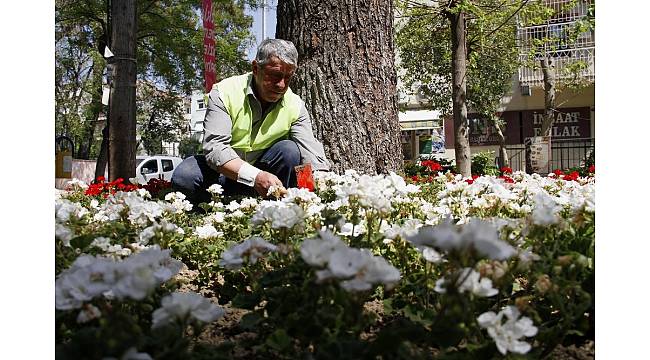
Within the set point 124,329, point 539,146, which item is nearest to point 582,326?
point 124,329

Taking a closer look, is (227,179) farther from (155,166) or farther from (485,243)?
(155,166)

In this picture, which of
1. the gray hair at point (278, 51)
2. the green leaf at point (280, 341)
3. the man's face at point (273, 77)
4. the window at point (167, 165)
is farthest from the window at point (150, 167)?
the green leaf at point (280, 341)

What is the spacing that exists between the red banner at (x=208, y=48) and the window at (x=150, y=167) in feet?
43.5

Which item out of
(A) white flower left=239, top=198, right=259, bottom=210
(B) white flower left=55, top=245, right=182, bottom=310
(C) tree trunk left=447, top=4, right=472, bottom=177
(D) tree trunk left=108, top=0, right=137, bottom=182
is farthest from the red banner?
(B) white flower left=55, top=245, right=182, bottom=310

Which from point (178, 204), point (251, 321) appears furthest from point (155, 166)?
point (251, 321)

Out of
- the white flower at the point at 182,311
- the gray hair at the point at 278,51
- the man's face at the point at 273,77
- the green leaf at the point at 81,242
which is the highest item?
the gray hair at the point at 278,51

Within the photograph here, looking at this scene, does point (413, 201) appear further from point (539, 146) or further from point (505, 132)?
point (505, 132)

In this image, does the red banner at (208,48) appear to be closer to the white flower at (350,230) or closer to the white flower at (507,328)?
the white flower at (350,230)

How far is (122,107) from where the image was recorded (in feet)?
26.0

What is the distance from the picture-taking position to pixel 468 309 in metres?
1.17

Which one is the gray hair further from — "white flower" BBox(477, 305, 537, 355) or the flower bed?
"white flower" BBox(477, 305, 537, 355)

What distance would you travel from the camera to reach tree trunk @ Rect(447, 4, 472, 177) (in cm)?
988

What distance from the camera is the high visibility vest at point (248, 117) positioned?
3.62 meters
